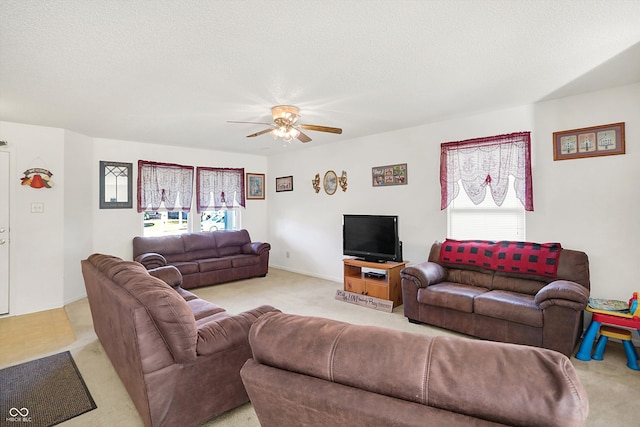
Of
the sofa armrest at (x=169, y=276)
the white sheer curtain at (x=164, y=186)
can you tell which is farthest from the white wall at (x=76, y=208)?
the sofa armrest at (x=169, y=276)

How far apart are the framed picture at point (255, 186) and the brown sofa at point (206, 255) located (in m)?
0.95

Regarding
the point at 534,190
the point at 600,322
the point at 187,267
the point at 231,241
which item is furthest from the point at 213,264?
the point at 600,322

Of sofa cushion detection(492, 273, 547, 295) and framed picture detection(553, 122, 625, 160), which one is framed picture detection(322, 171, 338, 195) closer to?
sofa cushion detection(492, 273, 547, 295)

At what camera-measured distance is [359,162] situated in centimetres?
540

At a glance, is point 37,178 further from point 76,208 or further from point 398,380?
point 398,380

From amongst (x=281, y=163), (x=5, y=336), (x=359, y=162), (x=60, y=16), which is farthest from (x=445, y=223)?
(x=5, y=336)

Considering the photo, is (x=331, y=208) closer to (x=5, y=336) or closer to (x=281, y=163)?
(x=281, y=163)

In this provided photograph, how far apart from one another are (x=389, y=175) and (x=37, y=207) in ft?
16.2

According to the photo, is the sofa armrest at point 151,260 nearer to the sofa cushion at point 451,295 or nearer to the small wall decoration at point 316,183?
the small wall decoration at point 316,183

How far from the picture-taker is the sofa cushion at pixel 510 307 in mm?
2857

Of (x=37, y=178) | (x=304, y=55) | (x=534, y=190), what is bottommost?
(x=534, y=190)

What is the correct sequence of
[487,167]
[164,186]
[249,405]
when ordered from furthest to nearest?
[164,186]
[487,167]
[249,405]

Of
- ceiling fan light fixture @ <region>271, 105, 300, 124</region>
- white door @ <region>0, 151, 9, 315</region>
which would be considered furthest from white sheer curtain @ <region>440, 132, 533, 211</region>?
white door @ <region>0, 151, 9, 315</region>

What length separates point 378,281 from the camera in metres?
4.45
